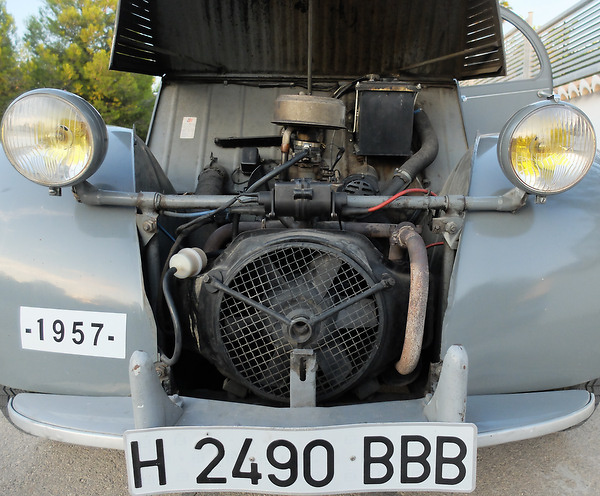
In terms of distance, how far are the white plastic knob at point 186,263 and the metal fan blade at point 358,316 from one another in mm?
517

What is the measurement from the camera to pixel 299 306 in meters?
1.65

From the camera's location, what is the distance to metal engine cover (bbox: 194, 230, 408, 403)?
1676 millimetres

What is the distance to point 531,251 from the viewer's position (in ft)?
5.46

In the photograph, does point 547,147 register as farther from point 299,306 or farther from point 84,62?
point 84,62

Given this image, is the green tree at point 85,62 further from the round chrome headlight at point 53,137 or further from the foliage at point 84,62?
the round chrome headlight at point 53,137

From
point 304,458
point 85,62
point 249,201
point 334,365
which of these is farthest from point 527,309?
point 85,62

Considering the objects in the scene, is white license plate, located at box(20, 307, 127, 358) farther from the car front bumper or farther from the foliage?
the foliage

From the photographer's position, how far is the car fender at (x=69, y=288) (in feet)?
5.40

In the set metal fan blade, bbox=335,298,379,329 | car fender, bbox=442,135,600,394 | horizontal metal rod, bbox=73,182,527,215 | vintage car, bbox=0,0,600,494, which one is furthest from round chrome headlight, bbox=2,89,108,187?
car fender, bbox=442,135,600,394

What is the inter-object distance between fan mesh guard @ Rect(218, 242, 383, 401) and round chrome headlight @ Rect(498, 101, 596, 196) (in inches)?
24.1

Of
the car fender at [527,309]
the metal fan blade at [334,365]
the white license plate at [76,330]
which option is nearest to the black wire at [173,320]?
the white license plate at [76,330]

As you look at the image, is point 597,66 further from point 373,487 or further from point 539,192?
point 373,487

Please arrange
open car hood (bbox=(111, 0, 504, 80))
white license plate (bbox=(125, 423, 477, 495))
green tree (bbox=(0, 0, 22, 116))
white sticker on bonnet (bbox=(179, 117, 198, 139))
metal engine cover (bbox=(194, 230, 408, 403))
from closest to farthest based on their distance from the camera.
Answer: white license plate (bbox=(125, 423, 477, 495)) < metal engine cover (bbox=(194, 230, 408, 403)) < open car hood (bbox=(111, 0, 504, 80)) < white sticker on bonnet (bbox=(179, 117, 198, 139)) < green tree (bbox=(0, 0, 22, 116))

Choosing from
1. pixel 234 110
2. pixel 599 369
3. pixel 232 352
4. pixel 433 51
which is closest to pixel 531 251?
pixel 599 369
